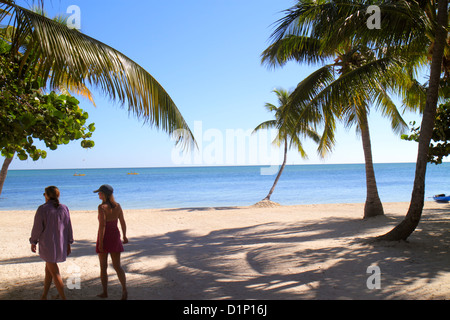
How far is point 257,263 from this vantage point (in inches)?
239

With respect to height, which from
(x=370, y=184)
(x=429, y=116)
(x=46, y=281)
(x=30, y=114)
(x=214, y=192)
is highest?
(x=429, y=116)

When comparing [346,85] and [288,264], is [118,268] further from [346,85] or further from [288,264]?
[346,85]

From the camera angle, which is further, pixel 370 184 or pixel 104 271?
pixel 370 184

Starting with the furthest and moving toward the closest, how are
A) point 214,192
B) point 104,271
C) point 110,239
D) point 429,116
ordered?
point 214,192 < point 429,116 < point 104,271 < point 110,239

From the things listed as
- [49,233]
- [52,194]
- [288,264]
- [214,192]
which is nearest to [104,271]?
[49,233]

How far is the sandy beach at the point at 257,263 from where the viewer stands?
14.7ft

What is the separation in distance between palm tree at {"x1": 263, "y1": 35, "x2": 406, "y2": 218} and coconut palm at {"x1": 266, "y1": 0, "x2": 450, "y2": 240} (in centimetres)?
56

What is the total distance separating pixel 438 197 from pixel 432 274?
13.6m

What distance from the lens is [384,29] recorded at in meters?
6.59

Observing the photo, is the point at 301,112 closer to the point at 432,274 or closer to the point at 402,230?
the point at 402,230

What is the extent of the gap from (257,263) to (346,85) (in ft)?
13.9

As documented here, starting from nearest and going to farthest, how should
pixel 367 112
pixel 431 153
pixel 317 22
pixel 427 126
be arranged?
pixel 427 126 → pixel 317 22 → pixel 431 153 → pixel 367 112
